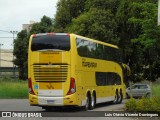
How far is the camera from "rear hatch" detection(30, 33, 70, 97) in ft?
77.5

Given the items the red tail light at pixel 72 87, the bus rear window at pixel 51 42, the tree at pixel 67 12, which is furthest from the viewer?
the tree at pixel 67 12

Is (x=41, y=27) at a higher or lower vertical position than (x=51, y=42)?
higher

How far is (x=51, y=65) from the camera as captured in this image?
23688 millimetres

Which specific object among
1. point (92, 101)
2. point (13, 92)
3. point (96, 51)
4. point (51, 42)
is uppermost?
point (51, 42)

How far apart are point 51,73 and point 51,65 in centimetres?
41

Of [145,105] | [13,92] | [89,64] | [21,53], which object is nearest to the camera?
[145,105]

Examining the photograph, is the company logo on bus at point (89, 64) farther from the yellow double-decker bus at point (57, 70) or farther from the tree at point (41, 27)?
the tree at point (41, 27)

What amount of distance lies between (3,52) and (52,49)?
126115 mm

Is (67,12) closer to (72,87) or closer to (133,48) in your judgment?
(133,48)

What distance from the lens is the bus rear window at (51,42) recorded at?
78.0 feet

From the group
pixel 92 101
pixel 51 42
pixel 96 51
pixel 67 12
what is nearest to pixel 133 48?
pixel 67 12

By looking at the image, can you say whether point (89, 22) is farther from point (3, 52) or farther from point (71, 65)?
point (3, 52)

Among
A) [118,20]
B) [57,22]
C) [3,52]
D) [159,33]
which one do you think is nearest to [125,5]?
[118,20]

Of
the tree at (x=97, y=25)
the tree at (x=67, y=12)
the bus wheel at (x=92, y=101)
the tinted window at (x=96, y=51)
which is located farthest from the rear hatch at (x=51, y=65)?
the tree at (x=67, y=12)
